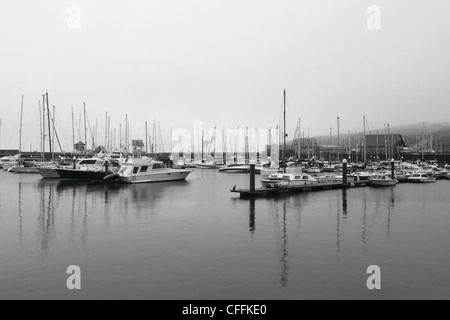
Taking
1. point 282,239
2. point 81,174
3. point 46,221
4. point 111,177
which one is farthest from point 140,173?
point 282,239

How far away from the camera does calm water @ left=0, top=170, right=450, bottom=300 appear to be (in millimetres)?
12344

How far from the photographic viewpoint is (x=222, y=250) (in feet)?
55.7

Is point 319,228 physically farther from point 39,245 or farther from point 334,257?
point 39,245

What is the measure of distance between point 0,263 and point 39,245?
296 centimetres

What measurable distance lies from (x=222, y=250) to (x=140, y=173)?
37456 mm

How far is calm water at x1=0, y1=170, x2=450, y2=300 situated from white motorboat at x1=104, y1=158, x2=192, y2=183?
767 inches

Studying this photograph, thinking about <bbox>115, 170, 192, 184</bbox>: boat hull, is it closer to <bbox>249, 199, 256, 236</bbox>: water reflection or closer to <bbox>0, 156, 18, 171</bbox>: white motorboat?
<bbox>249, 199, 256, 236</bbox>: water reflection

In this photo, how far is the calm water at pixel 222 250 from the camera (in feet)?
40.5

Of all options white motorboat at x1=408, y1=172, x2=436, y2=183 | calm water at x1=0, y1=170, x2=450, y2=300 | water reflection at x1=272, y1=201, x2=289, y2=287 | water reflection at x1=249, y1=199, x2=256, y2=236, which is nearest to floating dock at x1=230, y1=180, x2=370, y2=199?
water reflection at x1=249, y1=199, x2=256, y2=236

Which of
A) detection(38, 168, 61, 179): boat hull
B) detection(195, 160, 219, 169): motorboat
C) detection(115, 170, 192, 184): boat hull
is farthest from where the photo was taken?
detection(195, 160, 219, 169): motorboat

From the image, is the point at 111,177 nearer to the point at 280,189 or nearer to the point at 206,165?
the point at 280,189

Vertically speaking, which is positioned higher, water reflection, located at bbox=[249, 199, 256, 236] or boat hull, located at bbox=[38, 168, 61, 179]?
boat hull, located at bbox=[38, 168, 61, 179]

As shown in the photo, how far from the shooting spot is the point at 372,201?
117 ft
